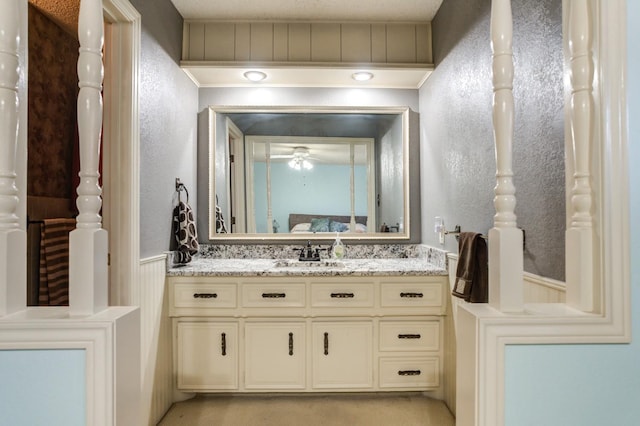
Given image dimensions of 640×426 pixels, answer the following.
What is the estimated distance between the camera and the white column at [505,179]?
0.83 m

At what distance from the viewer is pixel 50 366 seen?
80 centimetres

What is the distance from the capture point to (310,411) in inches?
83.7

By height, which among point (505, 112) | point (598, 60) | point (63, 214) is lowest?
point (63, 214)

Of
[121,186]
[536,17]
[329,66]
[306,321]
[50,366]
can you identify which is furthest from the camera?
[329,66]

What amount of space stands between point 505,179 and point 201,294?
6.20 ft

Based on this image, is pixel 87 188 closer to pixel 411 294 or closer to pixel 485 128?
pixel 485 128

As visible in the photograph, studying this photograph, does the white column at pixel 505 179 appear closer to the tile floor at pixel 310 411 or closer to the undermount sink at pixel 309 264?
the tile floor at pixel 310 411

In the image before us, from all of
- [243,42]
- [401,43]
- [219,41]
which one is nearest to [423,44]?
[401,43]

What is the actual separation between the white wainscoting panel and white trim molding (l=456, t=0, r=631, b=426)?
65.6 inches

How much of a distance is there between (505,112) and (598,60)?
25 cm

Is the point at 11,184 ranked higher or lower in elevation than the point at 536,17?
lower

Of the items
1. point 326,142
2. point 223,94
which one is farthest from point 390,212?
point 223,94

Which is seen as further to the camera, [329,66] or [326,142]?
[326,142]

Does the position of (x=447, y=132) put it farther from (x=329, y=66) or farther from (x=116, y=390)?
(x=116, y=390)
